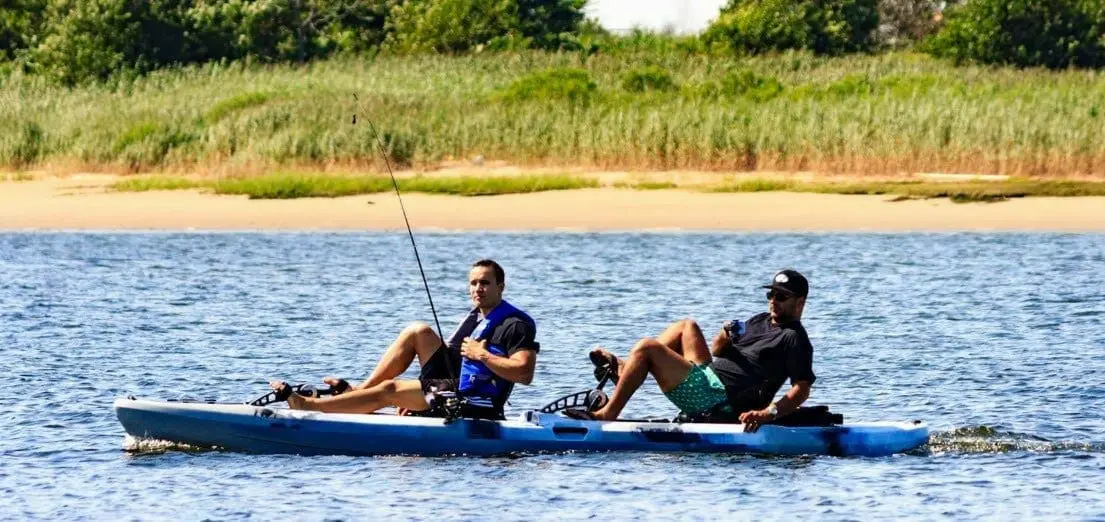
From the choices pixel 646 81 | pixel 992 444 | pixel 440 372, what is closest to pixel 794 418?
pixel 992 444

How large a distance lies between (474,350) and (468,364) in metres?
0.36

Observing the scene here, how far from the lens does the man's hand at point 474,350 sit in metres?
11.0

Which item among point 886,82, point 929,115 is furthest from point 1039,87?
point 929,115

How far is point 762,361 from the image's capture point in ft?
36.6

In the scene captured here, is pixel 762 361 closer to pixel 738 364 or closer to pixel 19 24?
pixel 738 364

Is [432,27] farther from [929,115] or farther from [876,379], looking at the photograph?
[876,379]

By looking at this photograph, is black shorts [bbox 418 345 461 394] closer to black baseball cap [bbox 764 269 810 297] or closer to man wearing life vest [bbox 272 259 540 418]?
man wearing life vest [bbox 272 259 540 418]

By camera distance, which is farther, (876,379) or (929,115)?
(929,115)

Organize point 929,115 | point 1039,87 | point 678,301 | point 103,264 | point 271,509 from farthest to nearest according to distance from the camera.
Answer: point 1039,87 < point 929,115 < point 103,264 < point 678,301 < point 271,509

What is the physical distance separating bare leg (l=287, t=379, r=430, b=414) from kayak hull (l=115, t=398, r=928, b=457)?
7cm

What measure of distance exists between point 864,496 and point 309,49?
33.3 metres

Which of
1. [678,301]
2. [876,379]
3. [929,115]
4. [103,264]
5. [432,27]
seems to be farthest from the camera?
[432,27]

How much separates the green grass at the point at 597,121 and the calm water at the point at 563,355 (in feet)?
9.09

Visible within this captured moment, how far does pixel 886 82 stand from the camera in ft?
108
